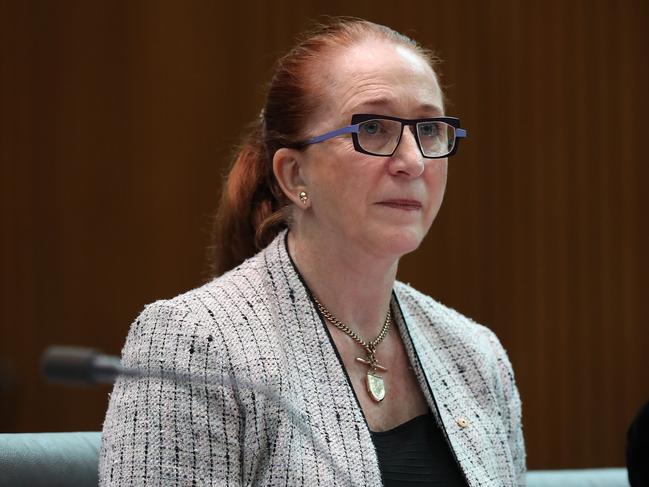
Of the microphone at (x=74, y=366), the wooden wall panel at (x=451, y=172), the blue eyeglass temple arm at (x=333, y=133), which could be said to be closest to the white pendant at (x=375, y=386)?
the blue eyeglass temple arm at (x=333, y=133)

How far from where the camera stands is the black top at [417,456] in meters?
1.80

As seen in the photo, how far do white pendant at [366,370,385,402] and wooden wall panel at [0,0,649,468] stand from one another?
5.28 ft

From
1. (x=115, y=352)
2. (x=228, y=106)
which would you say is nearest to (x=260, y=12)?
(x=228, y=106)

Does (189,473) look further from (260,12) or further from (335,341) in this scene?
(260,12)

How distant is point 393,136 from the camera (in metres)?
1.90

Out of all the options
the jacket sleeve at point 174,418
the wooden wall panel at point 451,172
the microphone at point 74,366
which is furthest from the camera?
the wooden wall panel at point 451,172

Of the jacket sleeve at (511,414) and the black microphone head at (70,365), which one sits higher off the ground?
the black microphone head at (70,365)

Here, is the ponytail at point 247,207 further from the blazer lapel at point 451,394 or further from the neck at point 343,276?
the blazer lapel at point 451,394

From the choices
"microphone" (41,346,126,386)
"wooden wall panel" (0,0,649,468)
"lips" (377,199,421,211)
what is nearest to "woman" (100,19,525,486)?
"lips" (377,199,421,211)

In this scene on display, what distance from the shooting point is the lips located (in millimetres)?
1888

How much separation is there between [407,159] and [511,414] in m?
0.62

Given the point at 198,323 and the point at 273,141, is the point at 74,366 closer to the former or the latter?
the point at 198,323

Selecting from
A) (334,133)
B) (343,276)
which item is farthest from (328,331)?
(334,133)

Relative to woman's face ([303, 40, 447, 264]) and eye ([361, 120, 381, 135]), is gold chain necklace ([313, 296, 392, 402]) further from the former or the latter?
eye ([361, 120, 381, 135])
